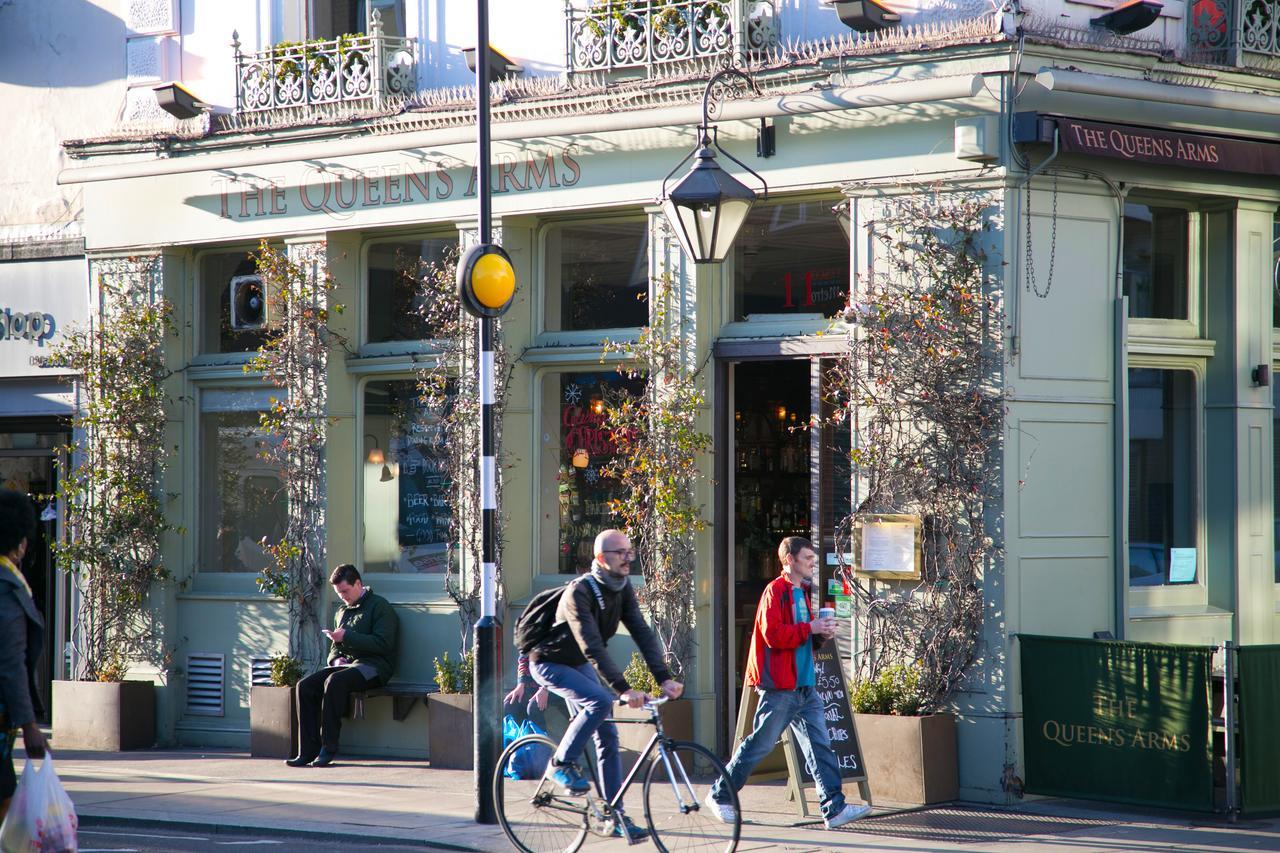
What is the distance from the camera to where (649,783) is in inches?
337

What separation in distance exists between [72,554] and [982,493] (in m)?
8.27

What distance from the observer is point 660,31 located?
1227 cm

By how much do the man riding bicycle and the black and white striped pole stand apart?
0.74m

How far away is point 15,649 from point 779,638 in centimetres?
440

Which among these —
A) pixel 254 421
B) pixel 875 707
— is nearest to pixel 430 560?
pixel 254 421

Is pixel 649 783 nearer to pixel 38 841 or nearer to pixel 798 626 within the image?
pixel 798 626

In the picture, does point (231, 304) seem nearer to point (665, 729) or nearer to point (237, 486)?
point (237, 486)

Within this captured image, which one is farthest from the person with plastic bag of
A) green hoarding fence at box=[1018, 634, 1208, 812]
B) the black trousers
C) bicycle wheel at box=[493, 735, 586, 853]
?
green hoarding fence at box=[1018, 634, 1208, 812]

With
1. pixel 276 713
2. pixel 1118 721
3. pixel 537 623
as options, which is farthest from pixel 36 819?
pixel 276 713

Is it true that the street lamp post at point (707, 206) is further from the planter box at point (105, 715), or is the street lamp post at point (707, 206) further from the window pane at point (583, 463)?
the planter box at point (105, 715)

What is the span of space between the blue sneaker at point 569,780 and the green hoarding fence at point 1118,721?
3277 mm

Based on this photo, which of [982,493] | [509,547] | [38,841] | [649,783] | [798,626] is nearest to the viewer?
[38,841]

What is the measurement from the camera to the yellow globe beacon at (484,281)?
992 cm

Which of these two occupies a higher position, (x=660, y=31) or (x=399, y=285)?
(x=660, y=31)
